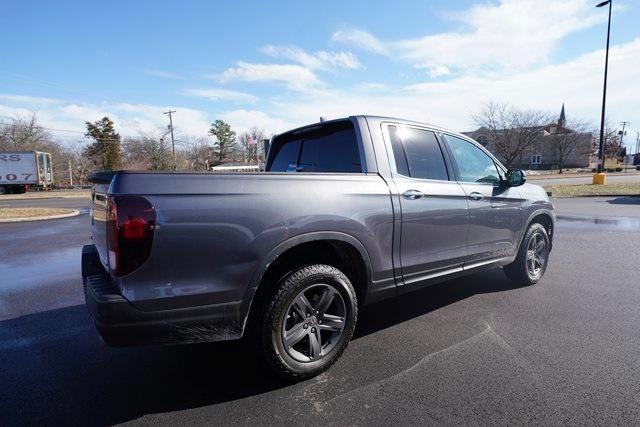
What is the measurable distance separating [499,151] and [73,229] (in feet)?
148

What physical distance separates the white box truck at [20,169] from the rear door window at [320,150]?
36.9m

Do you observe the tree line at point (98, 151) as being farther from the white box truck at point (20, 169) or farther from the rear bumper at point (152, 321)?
the rear bumper at point (152, 321)

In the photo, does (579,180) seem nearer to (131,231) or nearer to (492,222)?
(492,222)

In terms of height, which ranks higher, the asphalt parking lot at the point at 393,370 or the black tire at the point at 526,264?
the black tire at the point at 526,264

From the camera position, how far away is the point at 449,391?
270 cm

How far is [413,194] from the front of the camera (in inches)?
133

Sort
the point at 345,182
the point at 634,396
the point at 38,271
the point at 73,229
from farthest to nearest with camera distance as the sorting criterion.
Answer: the point at 73,229 < the point at 38,271 < the point at 345,182 < the point at 634,396

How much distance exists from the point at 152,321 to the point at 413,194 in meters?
2.22

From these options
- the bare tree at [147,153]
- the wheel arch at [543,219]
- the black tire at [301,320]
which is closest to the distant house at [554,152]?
the bare tree at [147,153]

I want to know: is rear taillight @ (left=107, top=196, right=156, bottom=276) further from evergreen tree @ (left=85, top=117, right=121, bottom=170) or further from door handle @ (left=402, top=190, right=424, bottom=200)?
evergreen tree @ (left=85, top=117, right=121, bottom=170)

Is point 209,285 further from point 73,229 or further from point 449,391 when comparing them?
point 73,229

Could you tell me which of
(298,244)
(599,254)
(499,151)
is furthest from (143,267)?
(499,151)

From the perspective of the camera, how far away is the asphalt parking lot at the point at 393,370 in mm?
2494

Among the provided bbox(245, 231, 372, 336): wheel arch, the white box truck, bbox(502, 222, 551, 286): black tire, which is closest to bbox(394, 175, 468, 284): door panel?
bbox(245, 231, 372, 336): wheel arch
